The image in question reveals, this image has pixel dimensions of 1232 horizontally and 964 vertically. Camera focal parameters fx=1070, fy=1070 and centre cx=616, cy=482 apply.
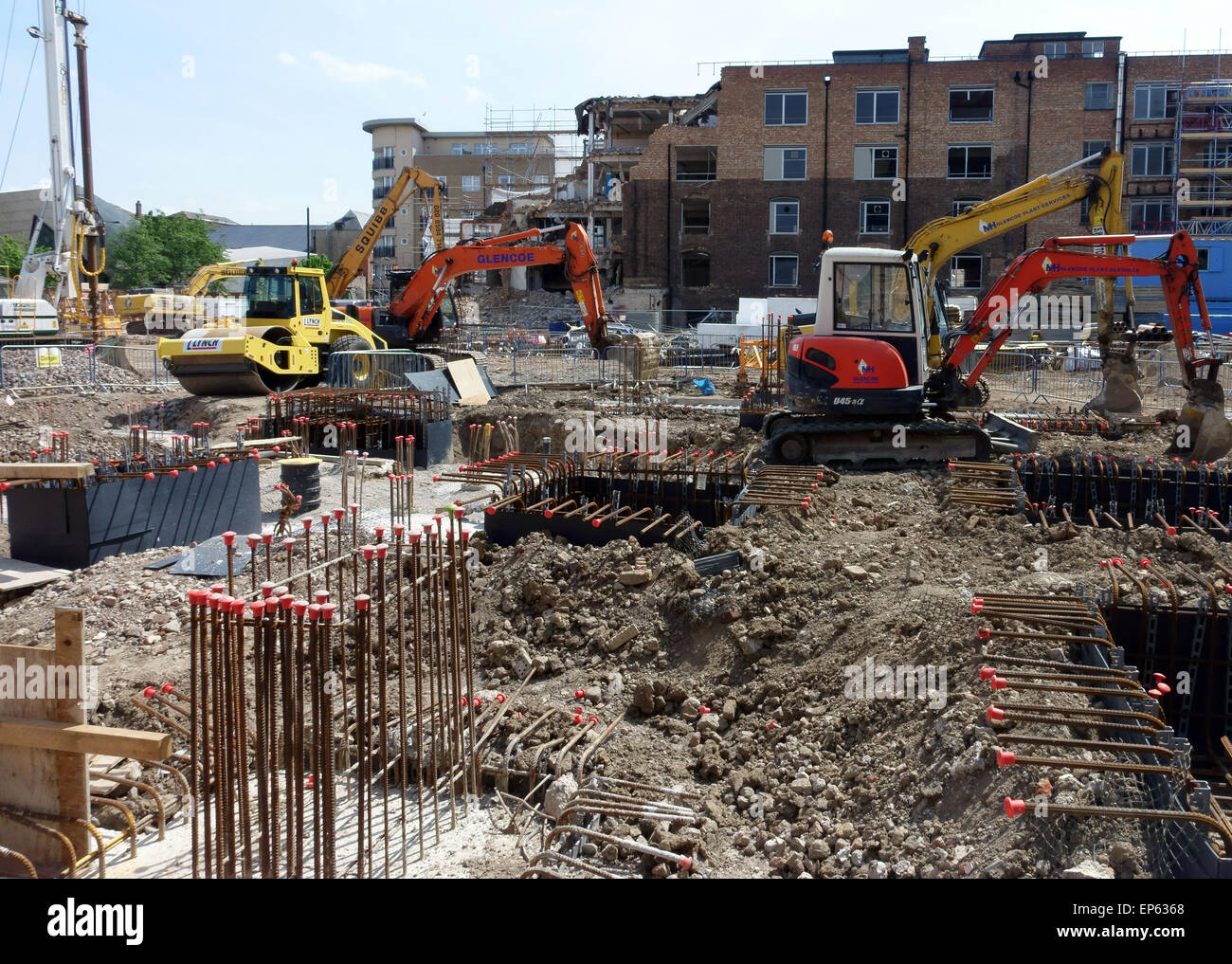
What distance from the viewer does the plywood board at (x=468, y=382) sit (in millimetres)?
22219

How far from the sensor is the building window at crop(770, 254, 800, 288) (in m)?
44.8

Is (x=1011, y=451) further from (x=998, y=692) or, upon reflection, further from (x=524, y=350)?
(x=524, y=350)

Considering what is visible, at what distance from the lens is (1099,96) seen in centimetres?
4219

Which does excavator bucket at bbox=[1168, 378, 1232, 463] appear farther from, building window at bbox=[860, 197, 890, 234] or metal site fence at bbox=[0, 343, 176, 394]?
building window at bbox=[860, 197, 890, 234]

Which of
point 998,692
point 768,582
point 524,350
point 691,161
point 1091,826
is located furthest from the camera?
point 691,161

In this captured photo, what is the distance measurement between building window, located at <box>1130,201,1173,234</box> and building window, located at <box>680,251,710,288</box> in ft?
58.3

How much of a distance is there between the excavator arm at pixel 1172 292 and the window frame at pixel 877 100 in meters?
30.2

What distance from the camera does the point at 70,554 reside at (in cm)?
1158

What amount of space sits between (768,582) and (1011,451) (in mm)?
7780

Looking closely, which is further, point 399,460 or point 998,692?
point 399,460

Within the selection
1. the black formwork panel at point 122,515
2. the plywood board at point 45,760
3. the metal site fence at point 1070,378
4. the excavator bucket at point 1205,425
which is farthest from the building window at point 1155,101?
the plywood board at point 45,760
